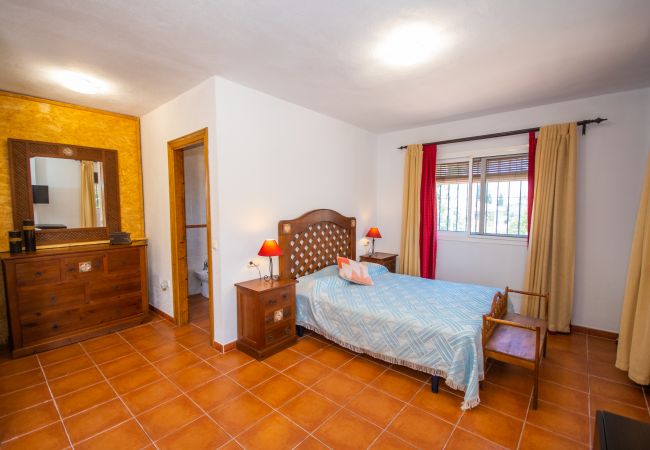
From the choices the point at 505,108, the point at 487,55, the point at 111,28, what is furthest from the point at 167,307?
the point at 505,108

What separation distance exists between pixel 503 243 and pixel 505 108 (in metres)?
1.68

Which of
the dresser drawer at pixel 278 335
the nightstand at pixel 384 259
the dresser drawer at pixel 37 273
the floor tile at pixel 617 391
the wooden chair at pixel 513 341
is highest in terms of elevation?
the dresser drawer at pixel 37 273

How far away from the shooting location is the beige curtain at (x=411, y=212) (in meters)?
4.38

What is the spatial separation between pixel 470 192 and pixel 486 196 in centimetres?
21

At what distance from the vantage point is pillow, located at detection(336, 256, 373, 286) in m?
3.33

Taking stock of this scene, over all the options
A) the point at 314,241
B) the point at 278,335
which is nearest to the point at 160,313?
the point at 278,335

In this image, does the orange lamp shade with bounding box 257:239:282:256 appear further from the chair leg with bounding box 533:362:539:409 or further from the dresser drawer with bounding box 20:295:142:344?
the chair leg with bounding box 533:362:539:409

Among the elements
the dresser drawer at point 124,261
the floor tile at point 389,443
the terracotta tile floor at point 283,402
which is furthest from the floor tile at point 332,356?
the dresser drawer at point 124,261

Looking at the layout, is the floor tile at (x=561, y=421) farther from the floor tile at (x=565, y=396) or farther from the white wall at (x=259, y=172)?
the white wall at (x=259, y=172)

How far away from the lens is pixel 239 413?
6.76 feet

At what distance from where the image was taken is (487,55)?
2312mm

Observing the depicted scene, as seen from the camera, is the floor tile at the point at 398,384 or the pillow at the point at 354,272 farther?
the pillow at the point at 354,272

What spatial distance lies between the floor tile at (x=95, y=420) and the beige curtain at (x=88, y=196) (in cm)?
229

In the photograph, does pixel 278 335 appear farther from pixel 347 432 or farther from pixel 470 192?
pixel 470 192
